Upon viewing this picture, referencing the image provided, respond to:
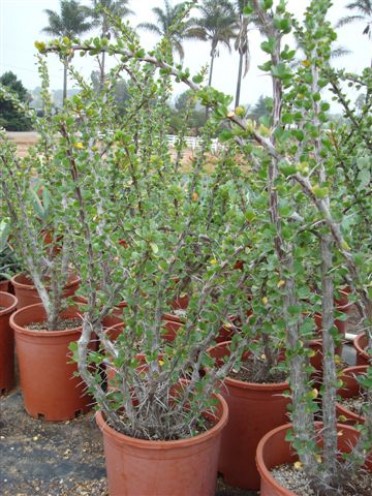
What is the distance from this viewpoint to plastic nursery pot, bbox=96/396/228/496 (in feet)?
5.56

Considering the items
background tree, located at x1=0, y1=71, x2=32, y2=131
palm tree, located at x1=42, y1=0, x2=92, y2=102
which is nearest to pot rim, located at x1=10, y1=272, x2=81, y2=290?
background tree, located at x1=0, y1=71, x2=32, y2=131

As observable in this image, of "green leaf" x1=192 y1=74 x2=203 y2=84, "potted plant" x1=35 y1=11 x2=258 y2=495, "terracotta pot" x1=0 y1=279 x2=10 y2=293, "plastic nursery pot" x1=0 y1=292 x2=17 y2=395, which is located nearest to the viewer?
"green leaf" x1=192 y1=74 x2=203 y2=84

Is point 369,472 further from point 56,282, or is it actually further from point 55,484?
point 56,282

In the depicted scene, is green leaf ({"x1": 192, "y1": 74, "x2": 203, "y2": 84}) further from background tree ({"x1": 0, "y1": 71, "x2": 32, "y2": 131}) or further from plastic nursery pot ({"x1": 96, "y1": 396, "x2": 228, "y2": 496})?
background tree ({"x1": 0, "y1": 71, "x2": 32, "y2": 131})

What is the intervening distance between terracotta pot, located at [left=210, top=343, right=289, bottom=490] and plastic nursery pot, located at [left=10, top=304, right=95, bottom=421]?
81 centimetres

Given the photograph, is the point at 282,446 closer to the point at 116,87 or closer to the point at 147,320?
the point at 147,320

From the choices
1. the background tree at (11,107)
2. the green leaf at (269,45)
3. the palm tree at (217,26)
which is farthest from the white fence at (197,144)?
the palm tree at (217,26)

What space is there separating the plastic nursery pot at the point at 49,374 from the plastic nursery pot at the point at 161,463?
0.86 m

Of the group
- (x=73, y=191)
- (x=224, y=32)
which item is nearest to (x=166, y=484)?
(x=73, y=191)

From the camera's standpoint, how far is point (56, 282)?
2.84 m

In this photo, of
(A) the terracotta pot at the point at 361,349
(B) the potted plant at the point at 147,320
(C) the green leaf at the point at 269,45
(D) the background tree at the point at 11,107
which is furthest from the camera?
(D) the background tree at the point at 11,107

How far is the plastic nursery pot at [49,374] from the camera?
2611 millimetres

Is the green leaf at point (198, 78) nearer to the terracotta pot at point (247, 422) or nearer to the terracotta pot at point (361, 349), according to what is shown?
the terracotta pot at point (247, 422)

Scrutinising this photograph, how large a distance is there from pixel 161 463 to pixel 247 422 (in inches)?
21.5
